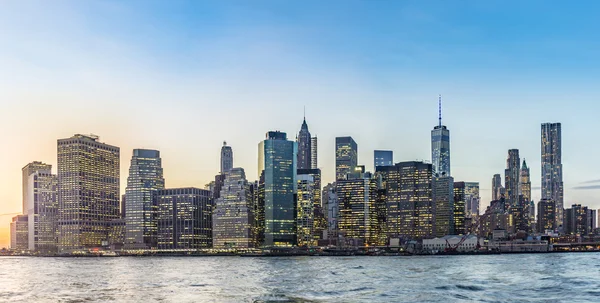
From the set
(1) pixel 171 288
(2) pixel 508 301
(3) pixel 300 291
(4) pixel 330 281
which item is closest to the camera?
(2) pixel 508 301

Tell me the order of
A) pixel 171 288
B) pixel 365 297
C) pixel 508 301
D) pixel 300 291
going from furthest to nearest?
pixel 171 288 → pixel 300 291 → pixel 365 297 → pixel 508 301

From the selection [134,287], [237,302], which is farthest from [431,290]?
[134,287]

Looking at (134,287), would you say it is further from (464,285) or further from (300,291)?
(464,285)

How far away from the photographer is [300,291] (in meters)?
86.0

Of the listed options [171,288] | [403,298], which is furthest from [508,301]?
[171,288]

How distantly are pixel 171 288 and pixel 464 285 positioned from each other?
40607 millimetres

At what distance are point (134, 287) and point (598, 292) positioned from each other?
61054 millimetres

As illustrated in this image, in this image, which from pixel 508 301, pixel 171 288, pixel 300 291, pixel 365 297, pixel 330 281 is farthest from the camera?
pixel 330 281

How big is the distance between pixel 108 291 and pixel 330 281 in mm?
34078

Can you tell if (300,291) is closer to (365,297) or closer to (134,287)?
(365,297)

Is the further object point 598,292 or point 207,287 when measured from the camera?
point 207,287

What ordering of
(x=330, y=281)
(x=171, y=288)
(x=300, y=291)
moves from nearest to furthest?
1. (x=300, y=291)
2. (x=171, y=288)
3. (x=330, y=281)

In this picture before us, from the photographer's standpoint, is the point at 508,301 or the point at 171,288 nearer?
the point at 508,301

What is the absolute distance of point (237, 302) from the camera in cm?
7381
